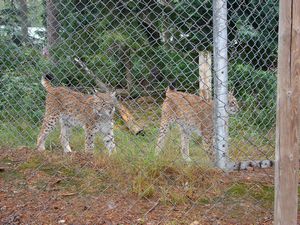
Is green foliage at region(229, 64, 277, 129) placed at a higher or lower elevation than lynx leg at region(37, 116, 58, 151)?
lower

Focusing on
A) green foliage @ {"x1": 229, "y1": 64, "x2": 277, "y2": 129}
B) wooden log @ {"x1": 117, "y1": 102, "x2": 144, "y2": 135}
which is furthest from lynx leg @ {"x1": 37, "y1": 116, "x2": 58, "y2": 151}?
green foliage @ {"x1": 229, "y1": 64, "x2": 277, "y2": 129}

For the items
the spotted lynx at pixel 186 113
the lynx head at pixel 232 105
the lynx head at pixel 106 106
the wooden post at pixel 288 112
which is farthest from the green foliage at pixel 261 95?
the wooden post at pixel 288 112

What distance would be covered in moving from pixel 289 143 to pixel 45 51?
5382 mm

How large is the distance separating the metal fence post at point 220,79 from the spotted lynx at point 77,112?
3.04m

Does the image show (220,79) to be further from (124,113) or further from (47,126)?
(47,126)

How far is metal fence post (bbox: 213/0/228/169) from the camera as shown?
142 inches

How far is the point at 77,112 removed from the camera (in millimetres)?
6863

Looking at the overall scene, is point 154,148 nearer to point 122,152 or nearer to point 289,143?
point 122,152

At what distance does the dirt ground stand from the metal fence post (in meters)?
0.32

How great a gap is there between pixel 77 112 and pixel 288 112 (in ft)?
17.5

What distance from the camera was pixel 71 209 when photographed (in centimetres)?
305

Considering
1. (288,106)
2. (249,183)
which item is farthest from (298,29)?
(249,183)

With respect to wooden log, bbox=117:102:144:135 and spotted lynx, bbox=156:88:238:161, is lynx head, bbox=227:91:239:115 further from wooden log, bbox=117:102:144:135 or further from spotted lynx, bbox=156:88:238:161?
wooden log, bbox=117:102:144:135

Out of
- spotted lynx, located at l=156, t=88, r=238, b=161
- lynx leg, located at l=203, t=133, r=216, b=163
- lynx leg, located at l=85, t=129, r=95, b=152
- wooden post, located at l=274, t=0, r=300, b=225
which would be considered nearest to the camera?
wooden post, located at l=274, t=0, r=300, b=225
